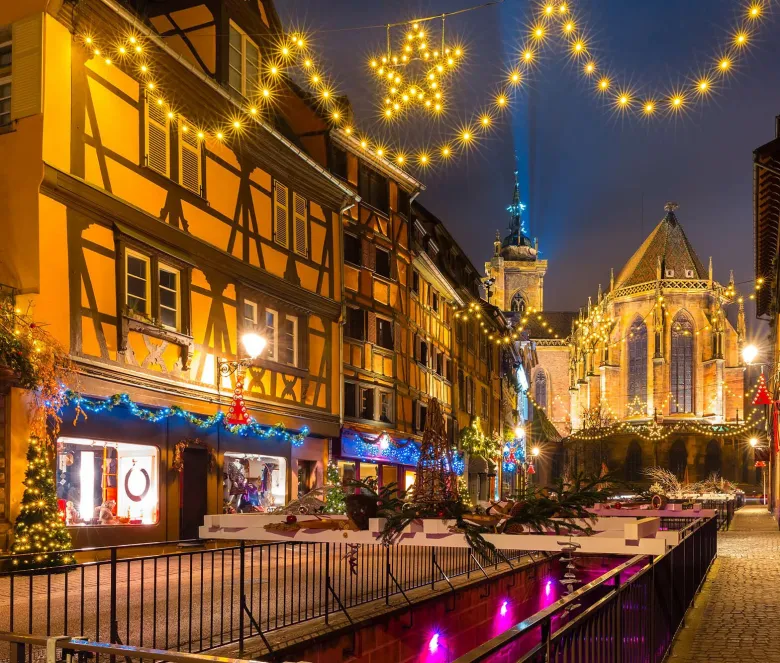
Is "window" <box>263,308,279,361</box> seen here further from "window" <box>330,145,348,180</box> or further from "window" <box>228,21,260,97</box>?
"window" <box>330,145,348,180</box>

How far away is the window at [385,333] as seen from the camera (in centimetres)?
2914

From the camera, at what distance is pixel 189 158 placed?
18.8 metres

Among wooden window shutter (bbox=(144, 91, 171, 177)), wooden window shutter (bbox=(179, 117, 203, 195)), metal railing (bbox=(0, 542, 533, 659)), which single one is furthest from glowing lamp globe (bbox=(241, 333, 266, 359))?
metal railing (bbox=(0, 542, 533, 659))

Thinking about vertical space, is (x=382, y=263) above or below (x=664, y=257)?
below

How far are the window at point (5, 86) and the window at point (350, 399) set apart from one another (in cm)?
1347

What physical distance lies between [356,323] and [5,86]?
13.8 m

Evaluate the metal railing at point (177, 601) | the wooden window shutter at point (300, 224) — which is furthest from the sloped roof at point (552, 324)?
the metal railing at point (177, 601)

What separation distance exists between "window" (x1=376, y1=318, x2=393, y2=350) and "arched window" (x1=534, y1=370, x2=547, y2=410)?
71.1 meters

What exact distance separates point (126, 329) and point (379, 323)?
13735mm

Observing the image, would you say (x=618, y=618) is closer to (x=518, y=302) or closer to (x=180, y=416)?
(x=180, y=416)

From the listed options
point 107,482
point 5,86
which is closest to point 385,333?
point 107,482

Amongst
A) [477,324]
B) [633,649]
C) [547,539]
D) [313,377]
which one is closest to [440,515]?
[547,539]

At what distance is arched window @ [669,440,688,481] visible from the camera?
7712cm

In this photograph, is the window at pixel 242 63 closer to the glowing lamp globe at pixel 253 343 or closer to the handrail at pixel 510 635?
the glowing lamp globe at pixel 253 343
